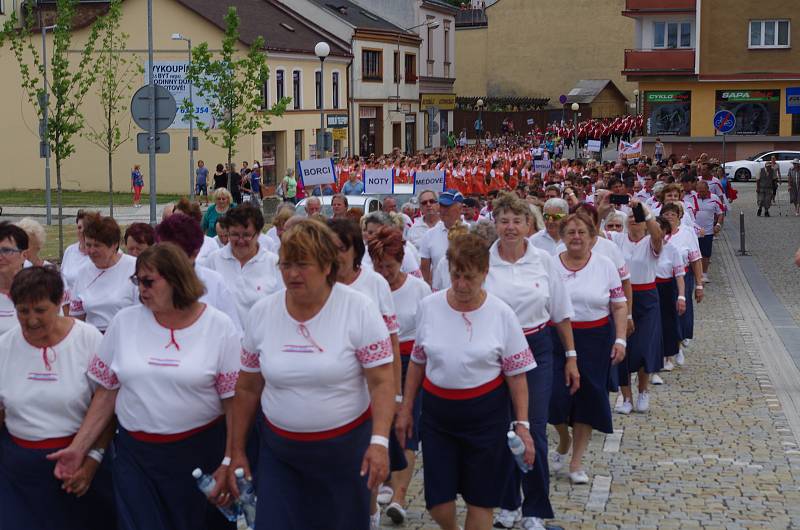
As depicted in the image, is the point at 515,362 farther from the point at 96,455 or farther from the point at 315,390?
the point at 96,455

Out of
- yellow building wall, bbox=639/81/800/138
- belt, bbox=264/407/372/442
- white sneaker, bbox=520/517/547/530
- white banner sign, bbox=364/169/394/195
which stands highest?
yellow building wall, bbox=639/81/800/138

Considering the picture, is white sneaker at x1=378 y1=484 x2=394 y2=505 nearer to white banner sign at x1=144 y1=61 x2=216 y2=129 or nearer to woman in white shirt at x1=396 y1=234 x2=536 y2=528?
woman in white shirt at x1=396 y1=234 x2=536 y2=528

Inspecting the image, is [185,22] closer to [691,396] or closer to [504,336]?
[691,396]

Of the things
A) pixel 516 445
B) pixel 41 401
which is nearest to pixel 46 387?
pixel 41 401

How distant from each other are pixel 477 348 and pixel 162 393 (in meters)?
1.69

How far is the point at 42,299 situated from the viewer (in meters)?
5.77

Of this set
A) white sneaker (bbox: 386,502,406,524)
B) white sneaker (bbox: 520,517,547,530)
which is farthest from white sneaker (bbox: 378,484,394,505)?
white sneaker (bbox: 520,517,547,530)

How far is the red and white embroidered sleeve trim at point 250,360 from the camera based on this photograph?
221 inches

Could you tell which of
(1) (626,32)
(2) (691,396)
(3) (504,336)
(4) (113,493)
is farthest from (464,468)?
(1) (626,32)

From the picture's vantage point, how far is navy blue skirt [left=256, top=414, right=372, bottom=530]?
5527mm

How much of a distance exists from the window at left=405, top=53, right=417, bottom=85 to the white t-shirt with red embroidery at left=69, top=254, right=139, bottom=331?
62992 millimetres

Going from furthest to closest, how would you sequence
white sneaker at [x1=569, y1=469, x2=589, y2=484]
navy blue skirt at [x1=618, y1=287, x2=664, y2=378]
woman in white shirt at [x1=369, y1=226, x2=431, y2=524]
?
navy blue skirt at [x1=618, y1=287, x2=664, y2=378] < white sneaker at [x1=569, y1=469, x2=589, y2=484] < woman in white shirt at [x1=369, y1=226, x2=431, y2=524]

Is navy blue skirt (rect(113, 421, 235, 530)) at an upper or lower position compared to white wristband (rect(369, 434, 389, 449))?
lower

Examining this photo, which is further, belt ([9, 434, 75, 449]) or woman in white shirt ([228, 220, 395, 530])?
belt ([9, 434, 75, 449])
